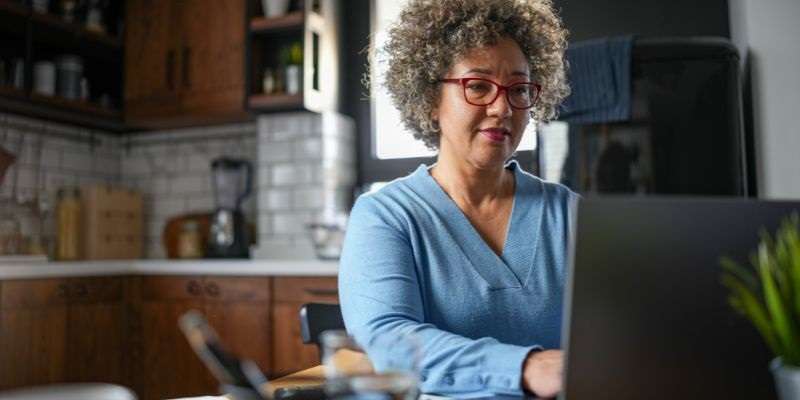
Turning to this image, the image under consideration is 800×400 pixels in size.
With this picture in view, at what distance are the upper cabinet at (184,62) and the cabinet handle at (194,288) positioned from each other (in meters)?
0.86

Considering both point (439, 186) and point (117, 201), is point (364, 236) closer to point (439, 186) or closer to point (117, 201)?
point (439, 186)

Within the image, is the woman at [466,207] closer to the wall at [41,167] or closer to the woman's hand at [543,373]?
the woman's hand at [543,373]

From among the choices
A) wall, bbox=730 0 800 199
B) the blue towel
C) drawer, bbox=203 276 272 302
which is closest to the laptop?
the blue towel

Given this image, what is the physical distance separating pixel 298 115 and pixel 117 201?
3.56ft

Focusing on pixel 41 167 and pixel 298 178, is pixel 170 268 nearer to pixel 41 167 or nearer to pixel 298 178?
pixel 298 178

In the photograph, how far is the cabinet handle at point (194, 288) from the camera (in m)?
3.13

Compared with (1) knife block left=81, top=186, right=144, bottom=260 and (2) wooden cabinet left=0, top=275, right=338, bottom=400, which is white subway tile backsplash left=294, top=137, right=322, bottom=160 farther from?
(1) knife block left=81, top=186, right=144, bottom=260

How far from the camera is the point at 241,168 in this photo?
11.8 feet

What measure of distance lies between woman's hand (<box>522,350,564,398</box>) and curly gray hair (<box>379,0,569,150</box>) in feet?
2.19

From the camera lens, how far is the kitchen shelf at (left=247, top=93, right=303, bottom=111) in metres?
3.28

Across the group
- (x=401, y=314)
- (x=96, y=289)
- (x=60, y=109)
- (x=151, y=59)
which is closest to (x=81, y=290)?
(x=96, y=289)

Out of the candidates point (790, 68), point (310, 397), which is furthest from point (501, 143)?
point (790, 68)

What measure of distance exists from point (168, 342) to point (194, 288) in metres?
0.29

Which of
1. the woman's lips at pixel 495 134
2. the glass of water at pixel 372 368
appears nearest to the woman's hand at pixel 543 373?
the glass of water at pixel 372 368
